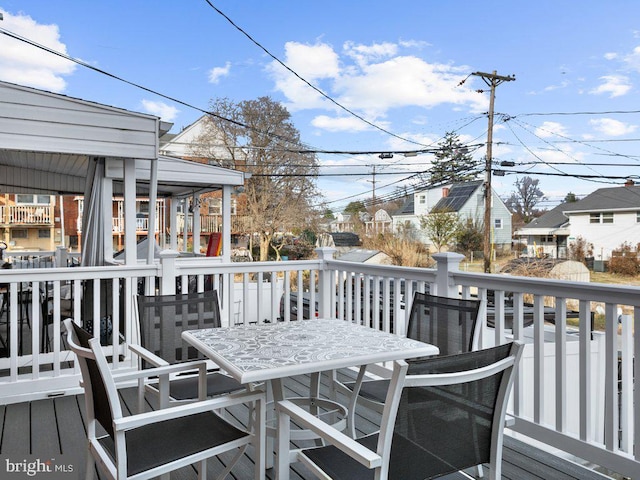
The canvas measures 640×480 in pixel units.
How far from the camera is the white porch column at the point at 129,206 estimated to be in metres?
4.73

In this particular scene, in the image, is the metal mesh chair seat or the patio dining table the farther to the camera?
the patio dining table

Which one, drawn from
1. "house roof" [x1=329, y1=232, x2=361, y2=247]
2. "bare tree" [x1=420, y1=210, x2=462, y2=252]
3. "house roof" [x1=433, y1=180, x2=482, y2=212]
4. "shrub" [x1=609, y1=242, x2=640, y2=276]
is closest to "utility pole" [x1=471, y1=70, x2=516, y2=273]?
"bare tree" [x1=420, y1=210, x2=462, y2=252]

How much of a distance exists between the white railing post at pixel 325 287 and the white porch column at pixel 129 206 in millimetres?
1954

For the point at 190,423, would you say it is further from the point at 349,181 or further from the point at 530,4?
the point at 530,4

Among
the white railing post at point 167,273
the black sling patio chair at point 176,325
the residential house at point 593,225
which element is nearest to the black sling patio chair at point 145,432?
the black sling patio chair at point 176,325

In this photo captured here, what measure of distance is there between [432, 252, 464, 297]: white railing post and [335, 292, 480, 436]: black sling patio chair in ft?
1.65

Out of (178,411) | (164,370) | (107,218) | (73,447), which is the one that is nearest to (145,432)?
(164,370)

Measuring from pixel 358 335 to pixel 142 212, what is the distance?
1892 cm

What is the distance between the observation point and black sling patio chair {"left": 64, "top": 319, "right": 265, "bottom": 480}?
1.53 m

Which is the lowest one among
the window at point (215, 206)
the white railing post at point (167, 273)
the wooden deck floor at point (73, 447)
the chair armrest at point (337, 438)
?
the wooden deck floor at point (73, 447)

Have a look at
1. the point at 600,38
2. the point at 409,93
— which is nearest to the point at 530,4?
the point at 600,38

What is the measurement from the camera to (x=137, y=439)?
179 centimetres

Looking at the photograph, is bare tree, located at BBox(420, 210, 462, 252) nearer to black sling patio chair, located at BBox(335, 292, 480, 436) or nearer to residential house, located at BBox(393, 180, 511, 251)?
residential house, located at BBox(393, 180, 511, 251)

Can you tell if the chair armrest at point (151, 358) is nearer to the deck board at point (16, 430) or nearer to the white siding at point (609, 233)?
the deck board at point (16, 430)
